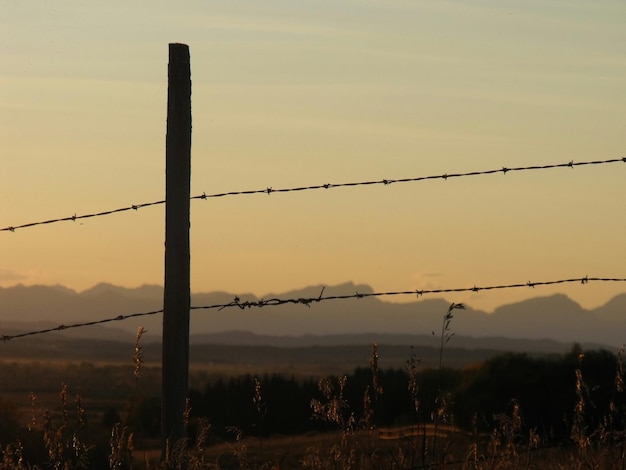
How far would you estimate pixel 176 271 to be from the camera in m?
6.25

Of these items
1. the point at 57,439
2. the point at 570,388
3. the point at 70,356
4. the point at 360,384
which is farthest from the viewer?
the point at 70,356

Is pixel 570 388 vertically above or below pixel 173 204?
below

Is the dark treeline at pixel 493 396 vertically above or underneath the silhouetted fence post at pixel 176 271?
underneath

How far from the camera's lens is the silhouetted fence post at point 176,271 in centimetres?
621

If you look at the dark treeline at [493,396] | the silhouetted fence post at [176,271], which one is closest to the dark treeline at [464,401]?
the dark treeline at [493,396]

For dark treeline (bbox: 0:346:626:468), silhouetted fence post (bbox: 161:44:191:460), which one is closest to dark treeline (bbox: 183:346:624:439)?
dark treeline (bbox: 0:346:626:468)

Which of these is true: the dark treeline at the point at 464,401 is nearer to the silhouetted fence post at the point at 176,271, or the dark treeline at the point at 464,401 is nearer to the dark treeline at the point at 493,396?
the dark treeline at the point at 493,396

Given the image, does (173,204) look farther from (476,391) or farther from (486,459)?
(476,391)

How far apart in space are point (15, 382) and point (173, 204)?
69.4m

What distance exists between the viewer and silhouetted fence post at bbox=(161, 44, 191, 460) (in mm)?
6211

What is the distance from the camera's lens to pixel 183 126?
6.35m

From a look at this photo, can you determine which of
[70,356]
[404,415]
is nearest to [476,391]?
[404,415]

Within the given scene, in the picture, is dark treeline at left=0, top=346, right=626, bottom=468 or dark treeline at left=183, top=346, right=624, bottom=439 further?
dark treeline at left=183, top=346, right=624, bottom=439

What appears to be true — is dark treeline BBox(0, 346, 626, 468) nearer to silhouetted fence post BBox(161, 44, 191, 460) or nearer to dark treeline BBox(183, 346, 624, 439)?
dark treeline BBox(183, 346, 624, 439)
